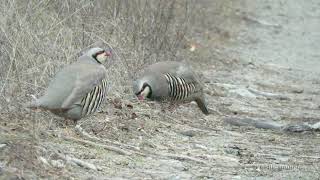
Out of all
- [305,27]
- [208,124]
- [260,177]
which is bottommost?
[305,27]

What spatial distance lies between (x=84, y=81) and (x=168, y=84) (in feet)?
6.38

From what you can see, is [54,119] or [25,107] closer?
[25,107]

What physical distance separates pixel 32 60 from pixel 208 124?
75.8 inches

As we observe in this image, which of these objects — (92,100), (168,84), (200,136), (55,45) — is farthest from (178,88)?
(92,100)

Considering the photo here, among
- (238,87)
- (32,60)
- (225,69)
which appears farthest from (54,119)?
(225,69)

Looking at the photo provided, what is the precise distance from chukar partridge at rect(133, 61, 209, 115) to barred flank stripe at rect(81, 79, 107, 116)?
60.7 inches

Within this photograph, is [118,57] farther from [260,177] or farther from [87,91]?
[260,177]

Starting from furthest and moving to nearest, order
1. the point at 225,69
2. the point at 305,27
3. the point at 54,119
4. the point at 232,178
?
1. the point at 305,27
2. the point at 225,69
3. the point at 54,119
4. the point at 232,178

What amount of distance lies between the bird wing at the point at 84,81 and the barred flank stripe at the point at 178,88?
1.71 meters

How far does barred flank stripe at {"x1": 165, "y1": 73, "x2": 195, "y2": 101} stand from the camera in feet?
26.1

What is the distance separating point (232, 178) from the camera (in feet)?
18.0

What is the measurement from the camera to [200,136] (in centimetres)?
718

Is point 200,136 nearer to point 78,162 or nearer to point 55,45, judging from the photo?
point 55,45

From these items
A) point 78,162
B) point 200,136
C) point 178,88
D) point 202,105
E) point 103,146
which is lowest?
point 202,105
